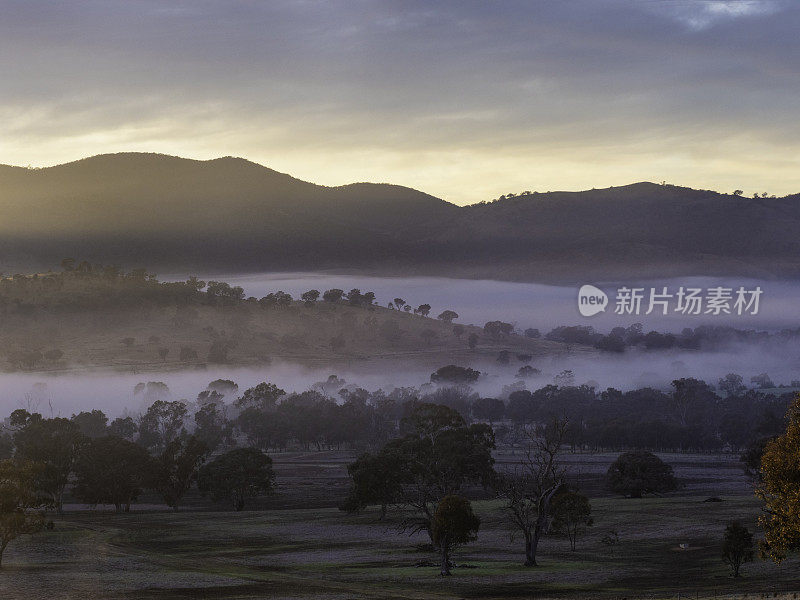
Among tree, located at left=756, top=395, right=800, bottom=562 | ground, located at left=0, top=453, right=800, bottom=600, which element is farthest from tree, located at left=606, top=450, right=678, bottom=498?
tree, located at left=756, top=395, right=800, bottom=562

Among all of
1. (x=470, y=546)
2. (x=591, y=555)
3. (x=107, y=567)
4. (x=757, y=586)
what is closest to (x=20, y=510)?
(x=107, y=567)

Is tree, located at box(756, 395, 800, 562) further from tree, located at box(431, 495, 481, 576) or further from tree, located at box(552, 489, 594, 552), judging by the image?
tree, located at box(552, 489, 594, 552)

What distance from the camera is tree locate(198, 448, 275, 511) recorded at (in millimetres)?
166125

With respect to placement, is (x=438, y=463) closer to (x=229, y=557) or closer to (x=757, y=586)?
(x=229, y=557)

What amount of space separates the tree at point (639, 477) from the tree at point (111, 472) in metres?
73.8

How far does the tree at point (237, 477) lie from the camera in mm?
166125

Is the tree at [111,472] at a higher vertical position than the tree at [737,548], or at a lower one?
lower

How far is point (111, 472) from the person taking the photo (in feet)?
545

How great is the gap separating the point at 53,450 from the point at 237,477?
29.5m

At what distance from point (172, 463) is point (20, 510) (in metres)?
80.1

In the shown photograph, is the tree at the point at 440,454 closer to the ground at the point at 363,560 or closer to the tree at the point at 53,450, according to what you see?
the ground at the point at 363,560

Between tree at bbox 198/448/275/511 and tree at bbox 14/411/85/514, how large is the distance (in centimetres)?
2072

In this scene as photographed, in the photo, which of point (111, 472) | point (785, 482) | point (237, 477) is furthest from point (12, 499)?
point (237, 477)

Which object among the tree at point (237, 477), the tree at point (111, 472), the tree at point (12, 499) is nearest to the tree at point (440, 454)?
the tree at point (237, 477)
